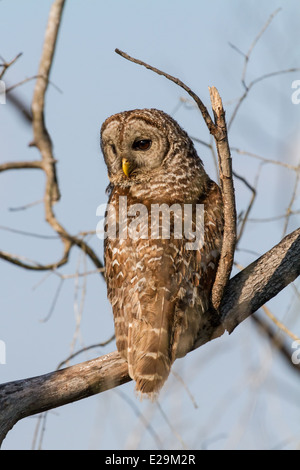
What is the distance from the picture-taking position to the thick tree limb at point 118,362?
4891 millimetres

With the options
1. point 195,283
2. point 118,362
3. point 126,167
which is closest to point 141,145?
point 126,167

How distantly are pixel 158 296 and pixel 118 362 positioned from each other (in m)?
0.53

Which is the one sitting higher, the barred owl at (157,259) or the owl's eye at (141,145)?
the owl's eye at (141,145)

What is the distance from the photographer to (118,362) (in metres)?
5.09

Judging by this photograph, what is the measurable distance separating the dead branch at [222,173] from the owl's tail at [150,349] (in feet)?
1.25

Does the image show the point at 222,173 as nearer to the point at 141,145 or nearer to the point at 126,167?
the point at 126,167

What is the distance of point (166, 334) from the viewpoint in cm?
484

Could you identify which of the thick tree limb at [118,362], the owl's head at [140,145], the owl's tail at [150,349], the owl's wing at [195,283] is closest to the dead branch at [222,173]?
the owl's wing at [195,283]

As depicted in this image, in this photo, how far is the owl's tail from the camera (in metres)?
4.74

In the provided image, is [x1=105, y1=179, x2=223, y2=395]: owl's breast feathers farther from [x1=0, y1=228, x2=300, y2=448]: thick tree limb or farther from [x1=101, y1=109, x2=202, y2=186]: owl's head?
[x1=101, y1=109, x2=202, y2=186]: owl's head

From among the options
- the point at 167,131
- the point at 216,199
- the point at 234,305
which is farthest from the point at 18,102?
the point at 234,305

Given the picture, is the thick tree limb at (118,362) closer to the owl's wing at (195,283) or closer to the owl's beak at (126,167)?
the owl's wing at (195,283)

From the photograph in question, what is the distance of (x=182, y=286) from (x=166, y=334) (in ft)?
1.09

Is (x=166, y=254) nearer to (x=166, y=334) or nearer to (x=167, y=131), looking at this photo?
(x=166, y=334)
